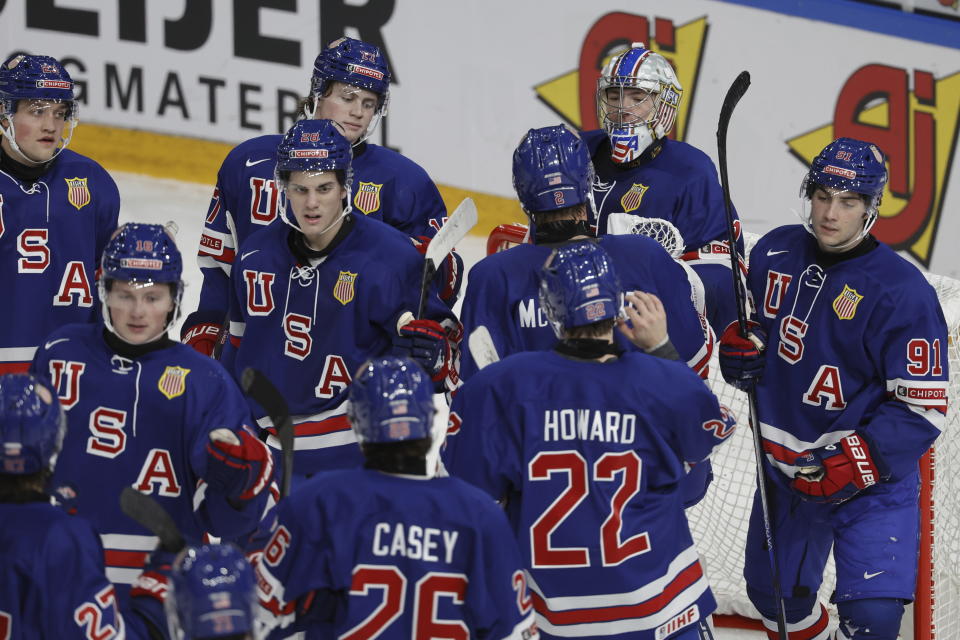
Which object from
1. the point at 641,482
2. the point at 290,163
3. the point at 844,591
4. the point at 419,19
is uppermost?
the point at 419,19

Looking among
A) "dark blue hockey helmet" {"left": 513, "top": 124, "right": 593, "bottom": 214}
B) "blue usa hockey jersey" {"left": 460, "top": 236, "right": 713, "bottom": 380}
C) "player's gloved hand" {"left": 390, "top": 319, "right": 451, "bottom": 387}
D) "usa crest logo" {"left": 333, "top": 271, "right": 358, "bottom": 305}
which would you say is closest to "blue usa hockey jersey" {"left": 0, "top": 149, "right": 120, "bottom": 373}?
"usa crest logo" {"left": 333, "top": 271, "right": 358, "bottom": 305}

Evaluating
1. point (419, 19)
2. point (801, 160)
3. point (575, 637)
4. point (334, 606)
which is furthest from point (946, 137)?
point (334, 606)

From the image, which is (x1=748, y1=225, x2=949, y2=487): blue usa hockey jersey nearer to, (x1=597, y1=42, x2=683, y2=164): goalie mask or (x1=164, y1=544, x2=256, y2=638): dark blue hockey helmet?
(x1=597, y1=42, x2=683, y2=164): goalie mask

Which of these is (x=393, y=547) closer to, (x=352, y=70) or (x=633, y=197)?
(x=633, y=197)

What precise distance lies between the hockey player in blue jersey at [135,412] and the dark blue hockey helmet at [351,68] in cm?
134

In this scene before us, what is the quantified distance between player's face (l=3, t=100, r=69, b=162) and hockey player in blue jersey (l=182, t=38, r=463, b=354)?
1.60 feet

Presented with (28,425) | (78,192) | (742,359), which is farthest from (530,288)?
(78,192)

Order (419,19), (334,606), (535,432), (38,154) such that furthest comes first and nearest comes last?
(419,19) → (38,154) → (535,432) → (334,606)

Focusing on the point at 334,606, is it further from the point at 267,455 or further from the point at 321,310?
the point at 321,310

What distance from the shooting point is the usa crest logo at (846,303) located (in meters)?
4.37

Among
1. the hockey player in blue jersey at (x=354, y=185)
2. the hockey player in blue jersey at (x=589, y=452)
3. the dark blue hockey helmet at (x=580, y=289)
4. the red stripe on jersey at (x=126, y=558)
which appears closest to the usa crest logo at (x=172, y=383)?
the red stripe on jersey at (x=126, y=558)

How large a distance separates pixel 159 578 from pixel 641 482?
1.00 meters

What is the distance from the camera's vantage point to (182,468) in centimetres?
366

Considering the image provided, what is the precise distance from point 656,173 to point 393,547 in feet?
6.99
